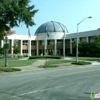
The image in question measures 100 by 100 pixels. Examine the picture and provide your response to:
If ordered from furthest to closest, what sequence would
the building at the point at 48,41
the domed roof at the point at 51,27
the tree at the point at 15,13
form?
the domed roof at the point at 51,27 < the building at the point at 48,41 < the tree at the point at 15,13

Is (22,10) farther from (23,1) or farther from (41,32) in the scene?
(41,32)

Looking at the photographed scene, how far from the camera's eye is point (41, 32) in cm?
11275

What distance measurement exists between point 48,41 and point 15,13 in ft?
290

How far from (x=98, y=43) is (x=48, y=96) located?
51.4m

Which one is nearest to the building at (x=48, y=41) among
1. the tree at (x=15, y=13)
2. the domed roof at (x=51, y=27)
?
the domed roof at (x=51, y=27)

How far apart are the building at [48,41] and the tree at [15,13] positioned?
76929 mm

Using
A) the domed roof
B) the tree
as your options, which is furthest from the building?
the tree

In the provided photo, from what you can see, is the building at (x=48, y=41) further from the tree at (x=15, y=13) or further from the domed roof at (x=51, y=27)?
the tree at (x=15, y=13)

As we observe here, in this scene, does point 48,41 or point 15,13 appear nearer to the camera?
point 15,13

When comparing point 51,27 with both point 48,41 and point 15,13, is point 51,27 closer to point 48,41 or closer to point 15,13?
point 48,41

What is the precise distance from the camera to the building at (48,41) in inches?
4117

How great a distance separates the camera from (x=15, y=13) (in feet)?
77.6

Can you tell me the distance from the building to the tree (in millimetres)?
76929

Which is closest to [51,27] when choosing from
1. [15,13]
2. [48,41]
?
[48,41]
